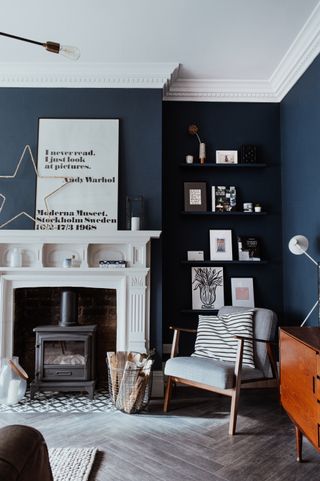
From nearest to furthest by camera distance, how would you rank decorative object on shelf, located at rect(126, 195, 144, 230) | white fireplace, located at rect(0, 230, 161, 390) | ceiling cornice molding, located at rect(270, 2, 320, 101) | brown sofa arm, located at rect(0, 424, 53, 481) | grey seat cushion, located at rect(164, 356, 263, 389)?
1. brown sofa arm, located at rect(0, 424, 53, 481)
2. grey seat cushion, located at rect(164, 356, 263, 389)
3. ceiling cornice molding, located at rect(270, 2, 320, 101)
4. white fireplace, located at rect(0, 230, 161, 390)
5. decorative object on shelf, located at rect(126, 195, 144, 230)

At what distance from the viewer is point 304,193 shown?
11.7 ft

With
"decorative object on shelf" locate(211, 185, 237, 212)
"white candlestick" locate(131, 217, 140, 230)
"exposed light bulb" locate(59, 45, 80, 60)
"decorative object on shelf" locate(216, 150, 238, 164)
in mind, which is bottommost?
"white candlestick" locate(131, 217, 140, 230)

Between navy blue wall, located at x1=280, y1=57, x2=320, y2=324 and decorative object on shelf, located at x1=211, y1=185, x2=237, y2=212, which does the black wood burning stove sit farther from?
Result: navy blue wall, located at x1=280, y1=57, x2=320, y2=324

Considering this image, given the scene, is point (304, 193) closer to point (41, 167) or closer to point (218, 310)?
point (218, 310)

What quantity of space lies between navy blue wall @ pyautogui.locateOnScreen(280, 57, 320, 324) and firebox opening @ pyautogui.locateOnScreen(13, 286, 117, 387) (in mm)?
1776

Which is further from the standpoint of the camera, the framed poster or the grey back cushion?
the framed poster

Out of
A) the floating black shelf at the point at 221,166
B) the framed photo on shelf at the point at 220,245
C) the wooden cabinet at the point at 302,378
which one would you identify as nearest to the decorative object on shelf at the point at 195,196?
the floating black shelf at the point at 221,166

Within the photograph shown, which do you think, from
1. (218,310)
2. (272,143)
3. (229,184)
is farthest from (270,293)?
(272,143)

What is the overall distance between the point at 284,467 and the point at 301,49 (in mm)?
3154

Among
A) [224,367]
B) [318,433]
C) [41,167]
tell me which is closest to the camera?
[318,433]

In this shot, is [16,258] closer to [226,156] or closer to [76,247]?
[76,247]

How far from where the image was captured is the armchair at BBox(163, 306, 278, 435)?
2.89 meters

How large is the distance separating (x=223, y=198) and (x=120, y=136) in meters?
1.21

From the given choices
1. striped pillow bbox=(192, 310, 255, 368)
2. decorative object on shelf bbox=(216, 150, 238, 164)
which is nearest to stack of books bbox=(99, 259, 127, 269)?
striped pillow bbox=(192, 310, 255, 368)
